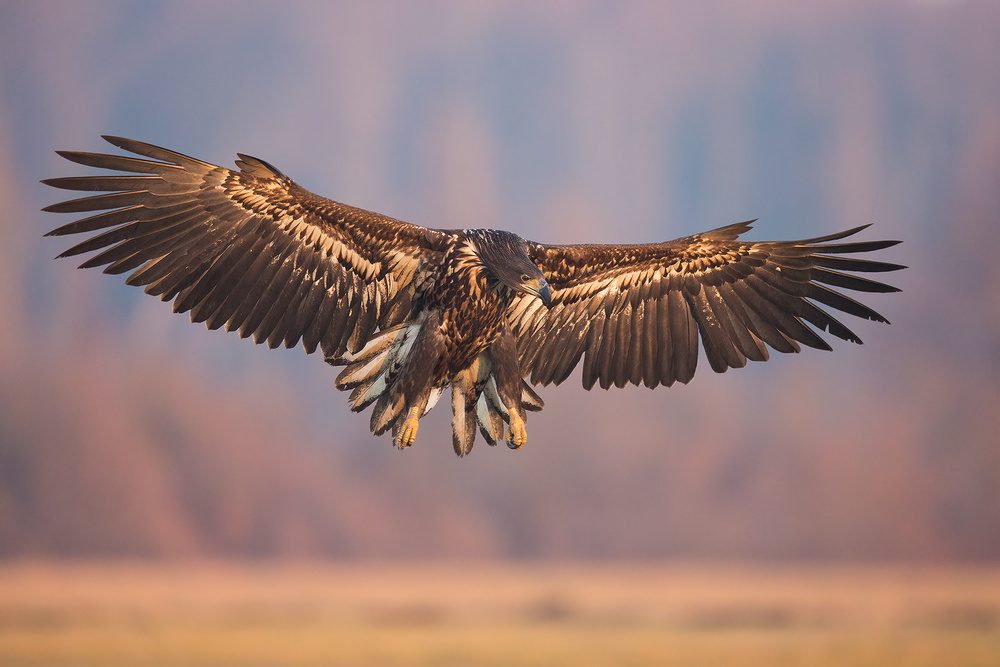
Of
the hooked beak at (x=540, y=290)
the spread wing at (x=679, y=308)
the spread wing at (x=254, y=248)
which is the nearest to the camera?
the hooked beak at (x=540, y=290)

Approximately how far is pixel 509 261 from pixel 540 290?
316mm

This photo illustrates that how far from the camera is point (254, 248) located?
5.85 metres

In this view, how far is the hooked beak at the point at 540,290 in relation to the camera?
5375 mm

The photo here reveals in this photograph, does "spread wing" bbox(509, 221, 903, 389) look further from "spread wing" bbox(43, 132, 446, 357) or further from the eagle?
"spread wing" bbox(43, 132, 446, 357)

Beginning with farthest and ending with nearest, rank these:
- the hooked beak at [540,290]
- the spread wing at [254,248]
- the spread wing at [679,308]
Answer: the spread wing at [679,308] → the spread wing at [254,248] → the hooked beak at [540,290]

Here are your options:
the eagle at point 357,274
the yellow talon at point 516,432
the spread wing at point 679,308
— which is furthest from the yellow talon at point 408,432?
the spread wing at point 679,308

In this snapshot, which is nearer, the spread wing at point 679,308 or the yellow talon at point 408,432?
the yellow talon at point 408,432

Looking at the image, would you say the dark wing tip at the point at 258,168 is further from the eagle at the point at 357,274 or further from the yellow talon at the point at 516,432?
the yellow talon at the point at 516,432

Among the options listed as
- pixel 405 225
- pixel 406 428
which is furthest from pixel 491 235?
pixel 406 428

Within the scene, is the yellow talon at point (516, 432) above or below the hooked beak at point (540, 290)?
below

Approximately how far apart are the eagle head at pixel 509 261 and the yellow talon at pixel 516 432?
31.5 inches

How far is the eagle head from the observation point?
17.8 feet

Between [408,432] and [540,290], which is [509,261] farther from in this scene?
[408,432]

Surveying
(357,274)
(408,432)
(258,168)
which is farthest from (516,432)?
(258,168)
